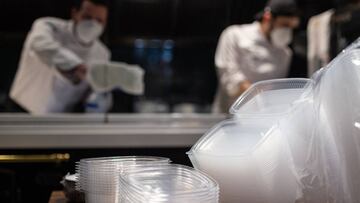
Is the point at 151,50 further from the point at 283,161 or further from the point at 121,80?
the point at 283,161

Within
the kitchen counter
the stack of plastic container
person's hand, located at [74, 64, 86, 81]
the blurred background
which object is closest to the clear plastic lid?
the stack of plastic container

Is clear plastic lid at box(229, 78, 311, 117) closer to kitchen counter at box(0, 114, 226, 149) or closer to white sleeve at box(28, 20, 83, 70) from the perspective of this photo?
kitchen counter at box(0, 114, 226, 149)

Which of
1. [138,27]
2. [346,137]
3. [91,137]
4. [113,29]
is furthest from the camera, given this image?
[138,27]

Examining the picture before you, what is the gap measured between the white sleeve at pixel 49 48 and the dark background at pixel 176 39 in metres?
0.26

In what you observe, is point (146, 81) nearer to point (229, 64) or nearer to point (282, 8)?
point (229, 64)

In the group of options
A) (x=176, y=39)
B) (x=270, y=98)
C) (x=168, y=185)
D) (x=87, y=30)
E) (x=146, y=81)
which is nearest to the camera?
(x=168, y=185)

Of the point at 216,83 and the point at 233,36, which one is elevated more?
the point at 233,36

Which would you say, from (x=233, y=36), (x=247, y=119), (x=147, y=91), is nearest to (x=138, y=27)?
(x=147, y=91)

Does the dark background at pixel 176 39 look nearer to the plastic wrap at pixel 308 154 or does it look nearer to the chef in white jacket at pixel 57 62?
the chef in white jacket at pixel 57 62

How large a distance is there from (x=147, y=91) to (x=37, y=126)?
3.30 ft

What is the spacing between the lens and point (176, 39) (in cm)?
305

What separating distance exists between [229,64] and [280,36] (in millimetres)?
375

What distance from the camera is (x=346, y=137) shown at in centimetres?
72

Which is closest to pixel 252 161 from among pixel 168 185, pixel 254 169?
pixel 254 169
